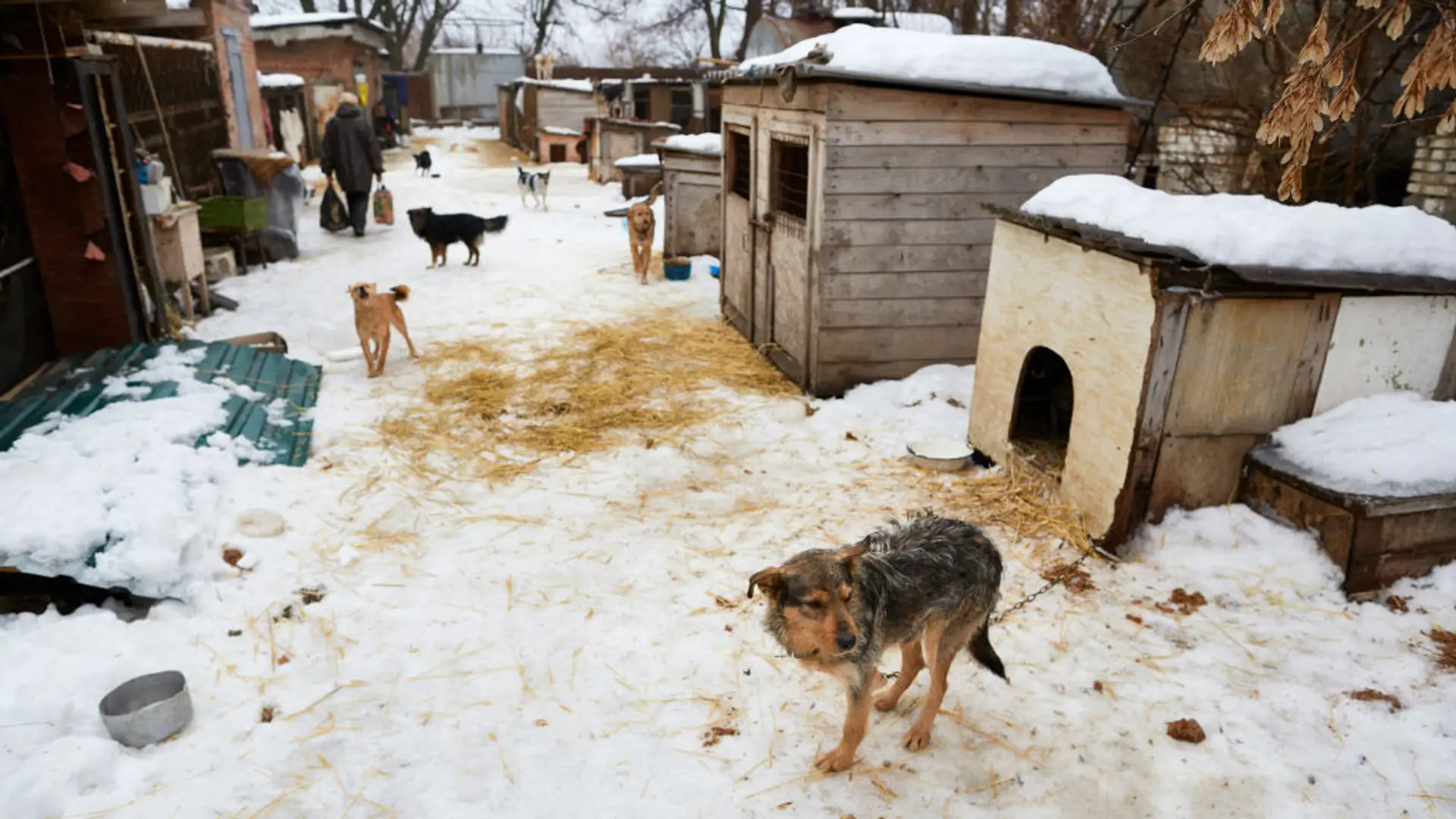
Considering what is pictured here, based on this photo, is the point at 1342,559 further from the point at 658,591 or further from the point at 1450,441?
the point at 658,591

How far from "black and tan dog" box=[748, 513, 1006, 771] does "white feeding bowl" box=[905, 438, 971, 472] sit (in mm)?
2688

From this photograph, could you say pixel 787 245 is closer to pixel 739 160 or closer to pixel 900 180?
pixel 900 180

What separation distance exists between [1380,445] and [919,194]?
162 inches

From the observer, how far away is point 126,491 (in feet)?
16.6

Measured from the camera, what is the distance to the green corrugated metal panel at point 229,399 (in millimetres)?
6230

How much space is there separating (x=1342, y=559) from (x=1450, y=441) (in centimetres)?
83

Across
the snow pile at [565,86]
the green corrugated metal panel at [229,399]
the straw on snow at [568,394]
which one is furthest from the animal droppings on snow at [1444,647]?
the snow pile at [565,86]

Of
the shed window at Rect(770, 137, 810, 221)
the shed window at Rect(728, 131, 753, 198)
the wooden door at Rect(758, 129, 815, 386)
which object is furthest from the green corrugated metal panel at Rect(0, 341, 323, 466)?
the shed window at Rect(728, 131, 753, 198)

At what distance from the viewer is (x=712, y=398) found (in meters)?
8.33

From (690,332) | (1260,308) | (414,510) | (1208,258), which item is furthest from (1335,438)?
(690,332)

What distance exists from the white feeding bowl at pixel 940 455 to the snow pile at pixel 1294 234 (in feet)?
6.88

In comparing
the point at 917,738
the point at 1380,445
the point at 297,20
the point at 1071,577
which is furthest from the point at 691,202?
the point at 297,20

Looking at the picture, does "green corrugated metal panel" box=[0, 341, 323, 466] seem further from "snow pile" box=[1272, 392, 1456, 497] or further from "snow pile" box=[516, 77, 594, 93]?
"snow pile" box=[516, 77, 594, 93]

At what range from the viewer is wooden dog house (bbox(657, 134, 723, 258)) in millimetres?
13633
